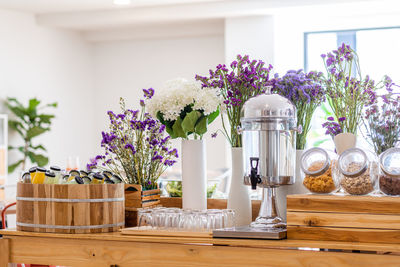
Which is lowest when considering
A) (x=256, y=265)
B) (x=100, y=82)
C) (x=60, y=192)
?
(x=256, y=265)

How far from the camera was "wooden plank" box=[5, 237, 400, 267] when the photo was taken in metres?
1.69

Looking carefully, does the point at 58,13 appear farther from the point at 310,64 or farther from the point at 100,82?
the point at 310,64

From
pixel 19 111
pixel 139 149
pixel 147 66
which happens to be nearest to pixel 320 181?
pixel 139 149

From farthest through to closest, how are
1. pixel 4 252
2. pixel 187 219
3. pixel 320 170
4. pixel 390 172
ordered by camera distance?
pixel 4 252 → pixel 187 219 → pixel 320 170 → pixel 390 172

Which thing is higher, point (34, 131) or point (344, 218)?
point (34, 131)

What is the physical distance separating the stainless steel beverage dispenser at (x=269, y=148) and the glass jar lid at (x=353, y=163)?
0.19 m

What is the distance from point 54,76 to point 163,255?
24.2 feet

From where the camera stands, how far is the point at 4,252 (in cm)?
206

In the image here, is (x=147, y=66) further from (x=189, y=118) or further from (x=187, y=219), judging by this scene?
(x=187, y=219)

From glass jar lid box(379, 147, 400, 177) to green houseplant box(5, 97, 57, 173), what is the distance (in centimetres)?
652

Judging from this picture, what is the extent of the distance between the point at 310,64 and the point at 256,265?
24.1 ft

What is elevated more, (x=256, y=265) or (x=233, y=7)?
(x=233, y=7)

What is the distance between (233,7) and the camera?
25.5ft

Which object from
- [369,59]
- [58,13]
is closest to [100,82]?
[58,13]
